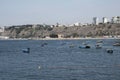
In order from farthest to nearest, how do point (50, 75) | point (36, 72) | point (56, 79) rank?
point (36, 72) < point (50, 75) < point (56, 79)

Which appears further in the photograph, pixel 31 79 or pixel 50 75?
pixel 50 75

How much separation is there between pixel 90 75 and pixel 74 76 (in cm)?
231

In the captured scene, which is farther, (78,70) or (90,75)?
(78,70)

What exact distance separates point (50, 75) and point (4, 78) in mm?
6549

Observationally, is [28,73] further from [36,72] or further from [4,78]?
[4,78]

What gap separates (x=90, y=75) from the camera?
53.6 meters

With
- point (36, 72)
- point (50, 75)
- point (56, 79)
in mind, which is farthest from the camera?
point (36, 72)

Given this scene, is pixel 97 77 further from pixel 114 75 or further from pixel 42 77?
pixel 42 77

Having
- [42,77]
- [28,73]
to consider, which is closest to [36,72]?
[28,73]

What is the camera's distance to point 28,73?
188 ft

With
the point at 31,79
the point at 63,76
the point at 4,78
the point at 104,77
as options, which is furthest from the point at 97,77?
the point at 4,78

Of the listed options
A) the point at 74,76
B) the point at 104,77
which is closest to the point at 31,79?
the point at 74,76

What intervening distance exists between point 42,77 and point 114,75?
9.84 m

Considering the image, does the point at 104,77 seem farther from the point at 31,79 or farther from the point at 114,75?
the point at 31,79
